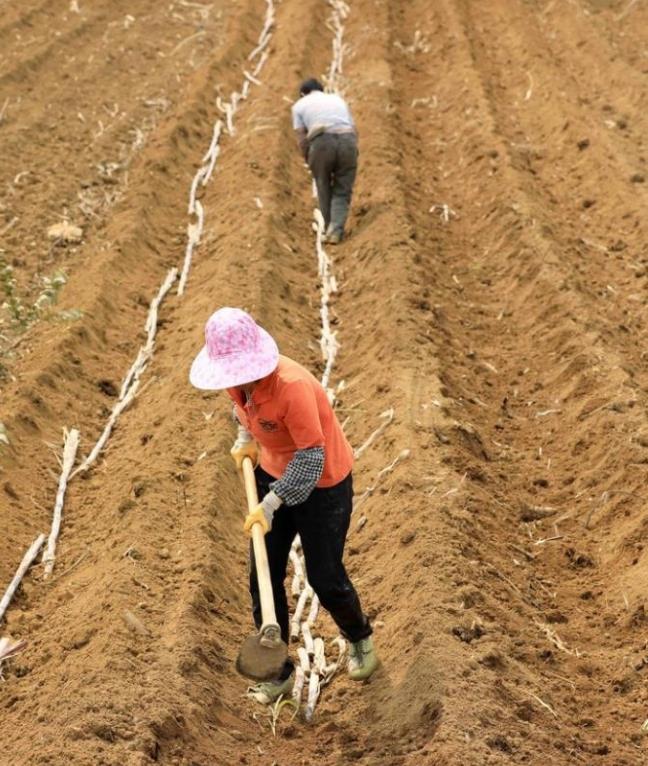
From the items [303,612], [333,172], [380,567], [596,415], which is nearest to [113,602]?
[303,612]

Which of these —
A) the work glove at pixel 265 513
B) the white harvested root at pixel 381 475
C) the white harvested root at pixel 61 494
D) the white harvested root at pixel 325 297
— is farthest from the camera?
the white harvested root at pixel 325 297

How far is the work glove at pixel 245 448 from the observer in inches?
185

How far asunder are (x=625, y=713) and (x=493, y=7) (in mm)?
12824

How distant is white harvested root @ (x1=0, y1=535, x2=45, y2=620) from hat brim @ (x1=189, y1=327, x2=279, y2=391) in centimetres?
186

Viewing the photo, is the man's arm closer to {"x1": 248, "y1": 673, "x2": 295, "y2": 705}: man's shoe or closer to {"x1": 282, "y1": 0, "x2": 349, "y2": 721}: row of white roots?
{"x1": 282, "y1": 0, "x2": 349, "y2": 721}: row of white roots

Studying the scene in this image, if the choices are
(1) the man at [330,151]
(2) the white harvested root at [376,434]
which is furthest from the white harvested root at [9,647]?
(1) the man at [330,151]

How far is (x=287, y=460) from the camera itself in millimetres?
4477

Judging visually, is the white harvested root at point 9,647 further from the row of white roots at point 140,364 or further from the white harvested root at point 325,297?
the white harvested root at point 325,297

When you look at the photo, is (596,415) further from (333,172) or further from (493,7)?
(493,7)

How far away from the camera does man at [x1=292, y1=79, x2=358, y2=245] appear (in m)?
9.70

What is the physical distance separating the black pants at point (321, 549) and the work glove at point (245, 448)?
7cm

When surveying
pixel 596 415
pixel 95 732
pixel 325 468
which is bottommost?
pixel 596 415

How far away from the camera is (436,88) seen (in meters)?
13.2

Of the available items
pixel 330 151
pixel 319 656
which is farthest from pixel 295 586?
pixel 330 151
